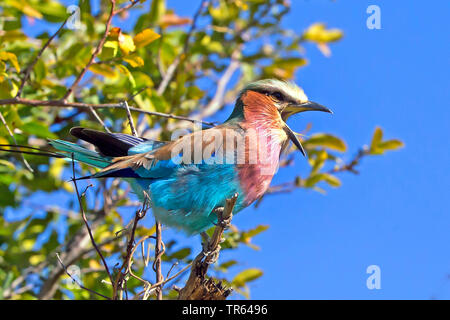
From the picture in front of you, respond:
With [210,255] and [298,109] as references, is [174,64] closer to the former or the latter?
[298,109]

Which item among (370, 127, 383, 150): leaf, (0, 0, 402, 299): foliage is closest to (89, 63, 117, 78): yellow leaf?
(0, 0, 402, 299): foliage

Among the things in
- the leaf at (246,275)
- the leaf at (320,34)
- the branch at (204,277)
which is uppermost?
the leaf at (320,34)

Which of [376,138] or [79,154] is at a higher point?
[376,138]

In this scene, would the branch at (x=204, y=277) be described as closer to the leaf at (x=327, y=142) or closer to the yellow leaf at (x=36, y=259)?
the leaf at (x=327, y=142)

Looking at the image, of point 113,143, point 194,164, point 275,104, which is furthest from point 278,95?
point 113,143

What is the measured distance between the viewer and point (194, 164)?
3371mm

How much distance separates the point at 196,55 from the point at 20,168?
5.74 ft

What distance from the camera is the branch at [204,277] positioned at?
8.99ft

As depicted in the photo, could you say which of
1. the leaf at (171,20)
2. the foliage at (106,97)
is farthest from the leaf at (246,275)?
the leaf at (171,20)

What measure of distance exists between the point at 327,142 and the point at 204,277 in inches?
83.4

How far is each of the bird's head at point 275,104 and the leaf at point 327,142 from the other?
2.95 feet

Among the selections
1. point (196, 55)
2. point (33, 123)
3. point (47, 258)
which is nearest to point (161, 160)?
point (33, 123)
